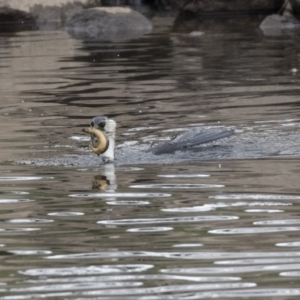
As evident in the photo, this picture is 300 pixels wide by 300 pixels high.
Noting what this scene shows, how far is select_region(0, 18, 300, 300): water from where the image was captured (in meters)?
4.90

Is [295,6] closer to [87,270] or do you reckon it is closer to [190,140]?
[190,140]

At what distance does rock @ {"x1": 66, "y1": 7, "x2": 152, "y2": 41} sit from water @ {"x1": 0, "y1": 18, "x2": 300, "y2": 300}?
17.6ft

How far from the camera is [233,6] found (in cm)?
2444

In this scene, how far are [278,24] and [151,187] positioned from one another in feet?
47.2

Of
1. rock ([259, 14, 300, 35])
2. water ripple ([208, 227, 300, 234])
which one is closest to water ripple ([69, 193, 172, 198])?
water ripple ([208, 227, 300, 234])

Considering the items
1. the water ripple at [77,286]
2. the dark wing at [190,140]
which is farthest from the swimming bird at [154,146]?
the water ripple at [77,286]

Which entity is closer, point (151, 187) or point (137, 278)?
point (137, 278)

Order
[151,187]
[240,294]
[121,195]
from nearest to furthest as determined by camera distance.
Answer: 1. [240,294]
2. [121,195]
3. [151,187]

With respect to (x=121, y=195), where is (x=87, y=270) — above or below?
above

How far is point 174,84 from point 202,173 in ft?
19.3

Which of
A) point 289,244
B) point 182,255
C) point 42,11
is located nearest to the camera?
point 182,255

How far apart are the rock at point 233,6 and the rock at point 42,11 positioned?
2519mm

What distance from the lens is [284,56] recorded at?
639 inches

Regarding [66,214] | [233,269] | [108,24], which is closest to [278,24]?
[108,24]
